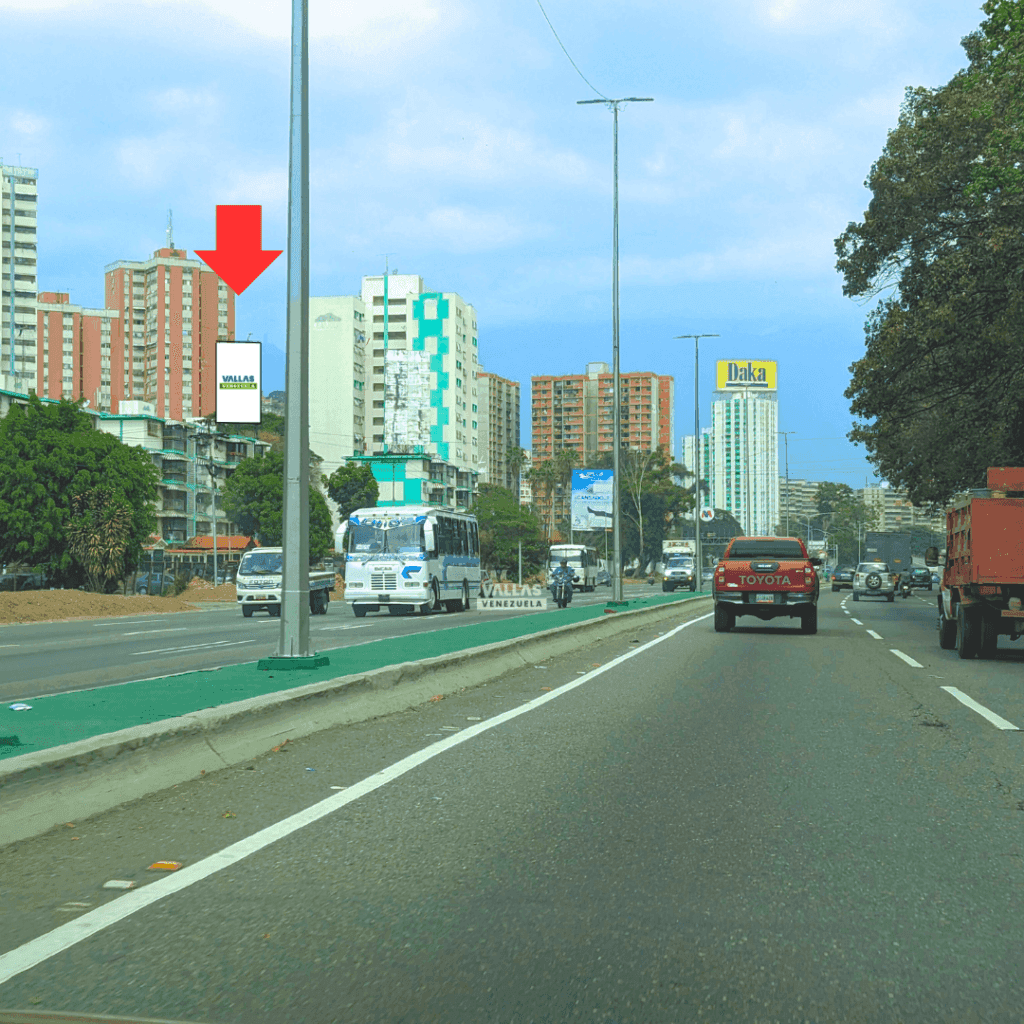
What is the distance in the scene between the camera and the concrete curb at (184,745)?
19.4 ft

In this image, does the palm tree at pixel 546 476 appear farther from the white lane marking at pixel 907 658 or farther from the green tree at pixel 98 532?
the white lane marking at pixel 907 658

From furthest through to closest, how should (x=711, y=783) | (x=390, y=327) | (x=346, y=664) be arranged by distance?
(x=390, y=327), (x=346, y=664), (x=711, y=783)

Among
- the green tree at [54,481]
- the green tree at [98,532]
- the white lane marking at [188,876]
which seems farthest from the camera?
the green tree at [98,532]

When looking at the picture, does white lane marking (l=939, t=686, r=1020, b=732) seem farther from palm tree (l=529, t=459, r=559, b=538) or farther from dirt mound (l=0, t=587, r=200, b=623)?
palm tree (l=529, t=459, r=559, b=538)

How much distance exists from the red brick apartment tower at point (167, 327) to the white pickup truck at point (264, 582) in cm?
12618

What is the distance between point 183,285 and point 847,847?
6614 inches

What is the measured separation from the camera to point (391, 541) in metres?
35.0

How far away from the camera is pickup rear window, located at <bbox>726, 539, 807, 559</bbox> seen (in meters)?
25.0

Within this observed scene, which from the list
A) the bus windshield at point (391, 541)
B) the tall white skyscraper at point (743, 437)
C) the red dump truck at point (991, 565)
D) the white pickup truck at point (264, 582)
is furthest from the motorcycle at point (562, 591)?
the tall white skyscraper at point (743, 437)

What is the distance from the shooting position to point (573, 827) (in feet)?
20.8

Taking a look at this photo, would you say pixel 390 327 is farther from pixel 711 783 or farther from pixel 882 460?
pixel 711 783

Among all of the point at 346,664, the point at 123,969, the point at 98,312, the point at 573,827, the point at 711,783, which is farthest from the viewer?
the point at 98,312

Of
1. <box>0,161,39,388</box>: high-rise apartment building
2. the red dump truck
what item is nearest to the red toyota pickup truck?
the red dump truck

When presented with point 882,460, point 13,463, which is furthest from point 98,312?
point 882,460
